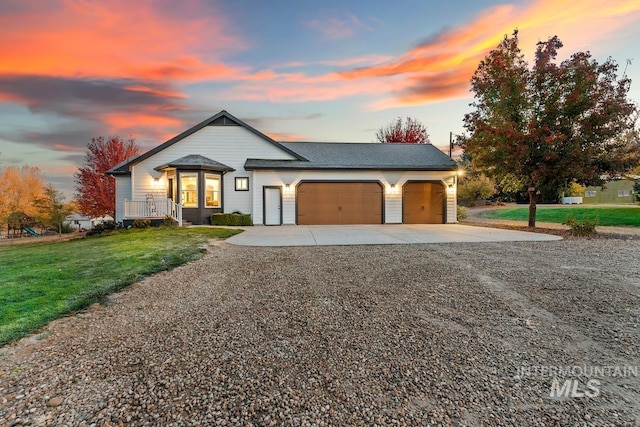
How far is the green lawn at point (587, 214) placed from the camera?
1639 centimetres

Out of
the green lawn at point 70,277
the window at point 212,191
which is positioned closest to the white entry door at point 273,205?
the window at point 212,191

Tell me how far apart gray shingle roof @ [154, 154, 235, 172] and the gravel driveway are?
10.4 meters

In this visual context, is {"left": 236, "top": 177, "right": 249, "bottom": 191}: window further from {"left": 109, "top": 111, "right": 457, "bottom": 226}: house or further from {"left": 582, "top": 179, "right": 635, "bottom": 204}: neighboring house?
{"left": 582, "top": 179, "right": 635, "bottom": 204}: neighboring house

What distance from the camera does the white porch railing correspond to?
13936 mm

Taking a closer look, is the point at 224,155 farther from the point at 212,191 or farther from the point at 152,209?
the point at 152,209

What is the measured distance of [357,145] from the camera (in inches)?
750

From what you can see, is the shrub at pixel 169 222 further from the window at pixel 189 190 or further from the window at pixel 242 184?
the window at pixel 242 184

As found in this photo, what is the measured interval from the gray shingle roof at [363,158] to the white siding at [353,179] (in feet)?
1.24

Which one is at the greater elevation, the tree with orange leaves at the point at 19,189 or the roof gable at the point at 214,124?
the roof gable at the point at 214,124

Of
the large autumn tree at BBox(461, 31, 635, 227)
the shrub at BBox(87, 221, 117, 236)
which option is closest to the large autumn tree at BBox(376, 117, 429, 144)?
the large autumn tree at BBox(461, 31, 635, 227)

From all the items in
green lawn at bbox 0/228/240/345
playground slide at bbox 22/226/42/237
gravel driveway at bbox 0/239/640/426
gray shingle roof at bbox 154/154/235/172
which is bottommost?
playground slide at bbox 22/226/42/237

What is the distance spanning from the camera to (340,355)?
8.59 ft

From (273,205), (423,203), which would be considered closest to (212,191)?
(273,205)

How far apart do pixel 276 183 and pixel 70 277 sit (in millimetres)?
10798
